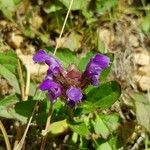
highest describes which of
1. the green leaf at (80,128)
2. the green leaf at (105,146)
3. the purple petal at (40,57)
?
the purple petal at (40,57)

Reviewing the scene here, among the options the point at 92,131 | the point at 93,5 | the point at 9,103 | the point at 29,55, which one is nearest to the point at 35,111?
the point at 9,103

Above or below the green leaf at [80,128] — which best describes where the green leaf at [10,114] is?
above

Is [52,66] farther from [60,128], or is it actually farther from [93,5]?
[93,5]

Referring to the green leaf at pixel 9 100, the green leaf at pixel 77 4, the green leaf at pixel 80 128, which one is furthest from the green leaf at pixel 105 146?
the green leaf at pixel 77 4

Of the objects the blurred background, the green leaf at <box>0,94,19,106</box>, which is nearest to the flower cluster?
the green leaf at <box>0,94,19,106</box>

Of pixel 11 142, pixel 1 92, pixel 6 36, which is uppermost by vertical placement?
pixel 6 36

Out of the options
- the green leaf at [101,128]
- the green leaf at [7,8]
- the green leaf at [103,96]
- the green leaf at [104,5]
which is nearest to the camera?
the green leaf at [103,96]

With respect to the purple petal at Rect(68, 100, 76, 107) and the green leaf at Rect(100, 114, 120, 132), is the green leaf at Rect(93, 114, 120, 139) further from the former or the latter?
the purple petal at Rect(68, 100, 76, 107)

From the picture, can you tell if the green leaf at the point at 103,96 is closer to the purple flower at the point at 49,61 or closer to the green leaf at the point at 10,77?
the purple flower at the point at 49,61
